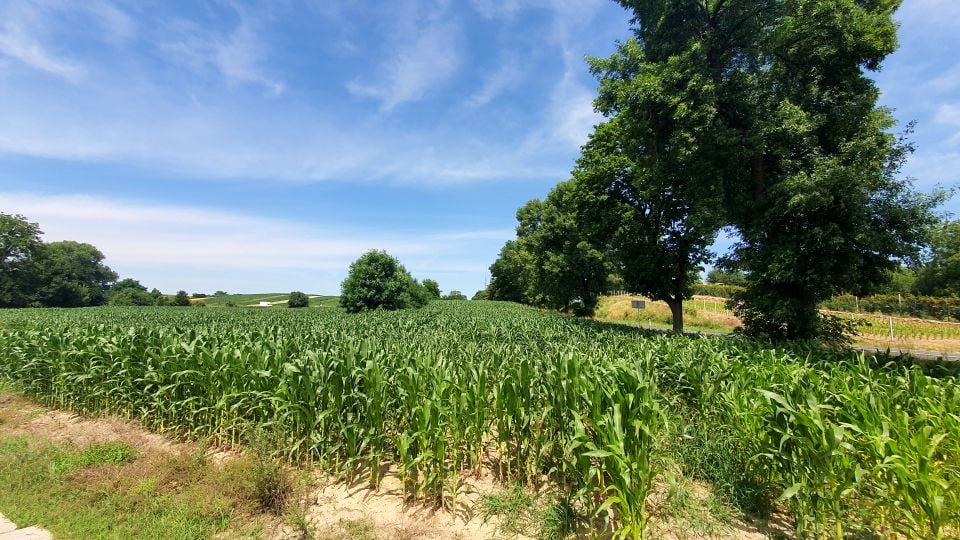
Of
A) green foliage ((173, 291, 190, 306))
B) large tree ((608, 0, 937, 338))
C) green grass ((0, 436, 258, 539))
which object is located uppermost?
large tree ((608, 0, 937, 338))

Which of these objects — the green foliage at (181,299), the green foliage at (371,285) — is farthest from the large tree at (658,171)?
the green foliage at (181,299)

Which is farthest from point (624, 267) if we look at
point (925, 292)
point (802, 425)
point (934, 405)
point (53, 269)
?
point (53, 269)

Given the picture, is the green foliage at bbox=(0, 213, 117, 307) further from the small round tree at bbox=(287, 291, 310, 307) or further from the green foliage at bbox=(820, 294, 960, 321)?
the green foliage at bbox=(820, 294, 960, 321)

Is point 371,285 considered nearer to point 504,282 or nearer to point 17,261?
point 504,282

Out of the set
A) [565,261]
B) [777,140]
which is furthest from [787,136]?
[565,261]

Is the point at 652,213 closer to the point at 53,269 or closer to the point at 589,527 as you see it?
the point at 589,527

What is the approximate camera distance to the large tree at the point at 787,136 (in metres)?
9.62

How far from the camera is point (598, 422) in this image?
353cm

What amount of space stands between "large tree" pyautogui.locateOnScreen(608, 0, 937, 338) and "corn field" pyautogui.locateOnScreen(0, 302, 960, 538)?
4495mm

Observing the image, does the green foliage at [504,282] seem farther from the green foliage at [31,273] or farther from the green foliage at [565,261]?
the green foliage at [31,273]

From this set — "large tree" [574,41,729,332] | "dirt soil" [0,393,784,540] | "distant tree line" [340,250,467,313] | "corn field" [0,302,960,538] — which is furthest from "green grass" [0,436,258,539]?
"distant tree line" [340,250,467,313]

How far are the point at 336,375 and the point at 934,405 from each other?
281 inches

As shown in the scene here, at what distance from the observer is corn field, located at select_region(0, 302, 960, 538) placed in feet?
10.6

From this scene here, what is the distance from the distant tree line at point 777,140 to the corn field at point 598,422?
4.58 meters
